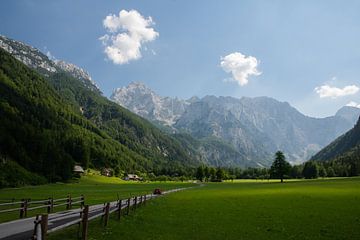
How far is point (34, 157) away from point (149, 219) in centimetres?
15181

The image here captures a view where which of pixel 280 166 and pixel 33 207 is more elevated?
pixel 280 166

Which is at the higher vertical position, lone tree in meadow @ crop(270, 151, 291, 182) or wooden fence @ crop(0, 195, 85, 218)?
lone tree in meadow @ crop(270, 151, 291, 182)

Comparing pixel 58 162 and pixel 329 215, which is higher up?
pixel 58 162

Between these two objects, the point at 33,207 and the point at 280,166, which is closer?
the point at 33,207

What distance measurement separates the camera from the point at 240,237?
2175cm

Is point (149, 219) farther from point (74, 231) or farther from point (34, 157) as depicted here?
point (34, 157)

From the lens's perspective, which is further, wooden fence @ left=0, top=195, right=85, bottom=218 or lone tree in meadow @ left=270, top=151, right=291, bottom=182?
lone tree in meadow @ left=270, top=151, right=291, bottom=182

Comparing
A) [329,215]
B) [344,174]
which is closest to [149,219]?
[329,215]

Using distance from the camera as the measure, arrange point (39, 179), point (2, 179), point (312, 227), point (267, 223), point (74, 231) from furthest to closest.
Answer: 1. point (39, 179)
2. point (2, 179)
3. point (267, 223)
4. point (312, 227)
5. point (74, 231)

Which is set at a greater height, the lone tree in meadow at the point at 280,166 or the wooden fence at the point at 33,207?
the lone tree in meadow at the point at 280,166

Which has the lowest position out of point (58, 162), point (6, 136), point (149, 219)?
point (149, 219)

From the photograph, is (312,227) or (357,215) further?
(357,215)

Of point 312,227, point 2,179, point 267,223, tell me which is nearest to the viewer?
point 312,227

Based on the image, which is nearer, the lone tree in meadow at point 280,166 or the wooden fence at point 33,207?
the wooden fence at point 33,207
